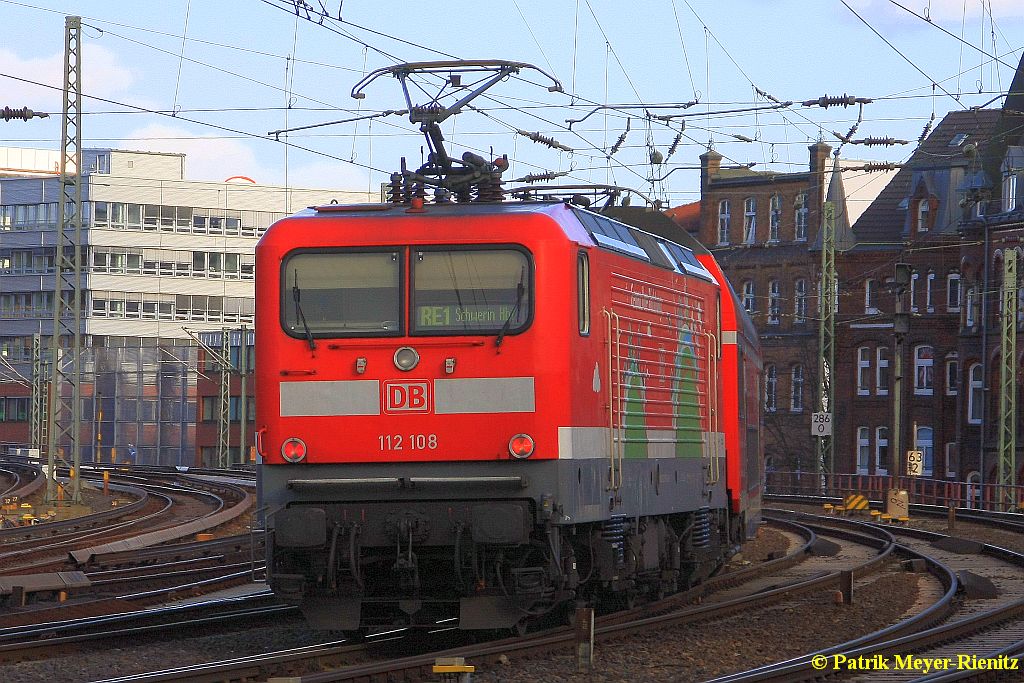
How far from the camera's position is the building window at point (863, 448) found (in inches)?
2680

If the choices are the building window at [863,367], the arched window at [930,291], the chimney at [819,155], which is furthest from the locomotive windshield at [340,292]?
the chimney at [819,155]

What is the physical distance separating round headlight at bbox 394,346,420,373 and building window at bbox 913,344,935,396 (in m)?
57.0

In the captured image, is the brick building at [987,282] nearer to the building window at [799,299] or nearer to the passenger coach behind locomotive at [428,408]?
the building window at [799,299]

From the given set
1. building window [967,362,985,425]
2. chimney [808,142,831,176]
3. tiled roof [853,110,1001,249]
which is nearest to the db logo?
building window [967,362,985,425]

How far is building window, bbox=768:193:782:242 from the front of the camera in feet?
246

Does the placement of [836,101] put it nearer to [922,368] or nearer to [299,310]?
[299,310]

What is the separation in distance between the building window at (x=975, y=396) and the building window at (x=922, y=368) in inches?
185

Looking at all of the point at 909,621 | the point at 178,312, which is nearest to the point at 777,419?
the point at 178,312

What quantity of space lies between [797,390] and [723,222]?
29.7ft

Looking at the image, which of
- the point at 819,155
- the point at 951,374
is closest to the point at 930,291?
the point at 951,374

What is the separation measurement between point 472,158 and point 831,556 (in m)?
12.7

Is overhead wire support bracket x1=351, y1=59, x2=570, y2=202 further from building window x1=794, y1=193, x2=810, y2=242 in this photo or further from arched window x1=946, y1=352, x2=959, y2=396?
building window x1=794, y1=193, x2=810, y2=242

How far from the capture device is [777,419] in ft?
238

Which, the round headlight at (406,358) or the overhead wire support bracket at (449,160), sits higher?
the overhead wire support bracket at (449,160)
